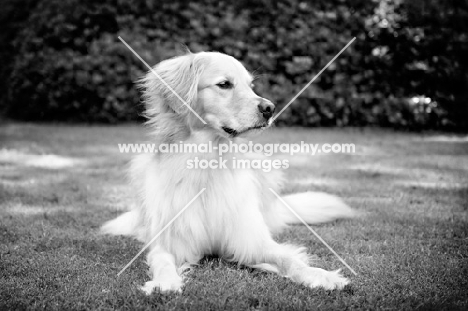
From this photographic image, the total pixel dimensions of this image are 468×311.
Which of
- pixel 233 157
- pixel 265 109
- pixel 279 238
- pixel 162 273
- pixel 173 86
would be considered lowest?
pixel 279 238

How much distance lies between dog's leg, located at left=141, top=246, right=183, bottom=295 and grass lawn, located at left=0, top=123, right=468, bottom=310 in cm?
6

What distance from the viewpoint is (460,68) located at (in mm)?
8766

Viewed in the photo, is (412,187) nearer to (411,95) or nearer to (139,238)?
(139,238)

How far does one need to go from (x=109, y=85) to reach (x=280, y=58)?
138 inches

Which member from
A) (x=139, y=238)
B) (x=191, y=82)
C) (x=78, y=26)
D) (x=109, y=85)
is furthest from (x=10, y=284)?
(x=78, y=26)

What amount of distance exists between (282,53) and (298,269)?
713 centimetres

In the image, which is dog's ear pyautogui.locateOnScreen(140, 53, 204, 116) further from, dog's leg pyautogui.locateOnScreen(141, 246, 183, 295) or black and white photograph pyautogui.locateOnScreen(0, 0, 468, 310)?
dog's leg pyautogui.locateOnScreen(141, 246, 183, 295)

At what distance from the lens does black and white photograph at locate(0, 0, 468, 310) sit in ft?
9.19

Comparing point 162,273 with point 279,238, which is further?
point 279,238

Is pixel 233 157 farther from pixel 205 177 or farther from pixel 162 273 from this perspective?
pixel 162 273

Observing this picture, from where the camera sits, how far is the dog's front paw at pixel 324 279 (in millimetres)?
2672

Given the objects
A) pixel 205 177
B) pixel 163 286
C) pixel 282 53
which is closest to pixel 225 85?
pixel 205 177

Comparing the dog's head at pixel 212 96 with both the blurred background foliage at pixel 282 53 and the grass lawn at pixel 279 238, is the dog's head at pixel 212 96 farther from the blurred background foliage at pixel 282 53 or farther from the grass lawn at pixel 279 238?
the blurred background foliage at pixel 282 53

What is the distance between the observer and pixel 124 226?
384cm
